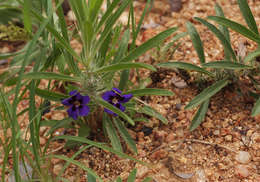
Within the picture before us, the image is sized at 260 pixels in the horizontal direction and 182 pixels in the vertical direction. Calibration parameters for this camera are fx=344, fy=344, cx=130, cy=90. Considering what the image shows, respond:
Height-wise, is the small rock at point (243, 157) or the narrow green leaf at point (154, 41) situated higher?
the narrow green leaf at point (154, 41)

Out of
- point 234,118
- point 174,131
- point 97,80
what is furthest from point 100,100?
point 234,118

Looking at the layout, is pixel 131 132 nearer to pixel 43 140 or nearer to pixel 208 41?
pixel 43 140

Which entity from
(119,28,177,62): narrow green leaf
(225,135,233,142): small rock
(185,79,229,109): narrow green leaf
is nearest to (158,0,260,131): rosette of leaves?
(185,79,229,109): narrow green leaf

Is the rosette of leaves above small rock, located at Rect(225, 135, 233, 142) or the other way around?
above

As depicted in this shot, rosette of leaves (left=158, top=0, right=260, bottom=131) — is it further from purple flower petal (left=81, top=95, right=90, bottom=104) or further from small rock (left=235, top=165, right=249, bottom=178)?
purple flower petal (left=81, top=95, right=90, bottom=104)

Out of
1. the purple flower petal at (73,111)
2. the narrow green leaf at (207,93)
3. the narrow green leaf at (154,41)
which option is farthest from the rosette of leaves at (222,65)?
the purple flower petal at (73,111)

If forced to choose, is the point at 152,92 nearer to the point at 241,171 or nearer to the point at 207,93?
the point at 207,93

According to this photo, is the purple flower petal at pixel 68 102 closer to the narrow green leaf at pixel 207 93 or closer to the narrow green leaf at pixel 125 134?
the narrow green leaf at pixel 125 134
